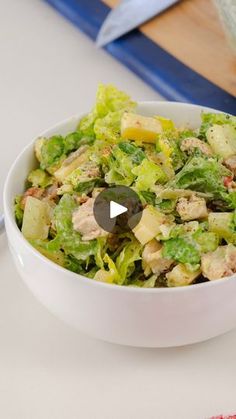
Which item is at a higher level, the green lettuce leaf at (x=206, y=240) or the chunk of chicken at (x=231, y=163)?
the chunk of chicken at (x=231, y=163)

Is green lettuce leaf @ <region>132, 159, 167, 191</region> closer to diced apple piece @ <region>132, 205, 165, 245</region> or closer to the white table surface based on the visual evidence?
diced apple piece @ <region>132, 205, 165, 245</region>

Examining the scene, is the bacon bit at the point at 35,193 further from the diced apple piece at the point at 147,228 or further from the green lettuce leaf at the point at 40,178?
the diced apple piece at the point at 147,228

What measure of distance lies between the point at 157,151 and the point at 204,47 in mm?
685

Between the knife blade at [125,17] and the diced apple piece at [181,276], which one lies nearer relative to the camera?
the diced apple piece at [181,276]

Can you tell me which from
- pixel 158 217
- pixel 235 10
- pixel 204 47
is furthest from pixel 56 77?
pixel 158 217

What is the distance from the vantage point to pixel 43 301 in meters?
1.25

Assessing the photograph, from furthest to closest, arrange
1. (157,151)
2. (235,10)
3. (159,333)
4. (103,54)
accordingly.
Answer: (103,54), (235,10), (157,151), (159,333)

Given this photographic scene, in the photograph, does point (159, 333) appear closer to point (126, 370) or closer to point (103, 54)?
point (126, 370)

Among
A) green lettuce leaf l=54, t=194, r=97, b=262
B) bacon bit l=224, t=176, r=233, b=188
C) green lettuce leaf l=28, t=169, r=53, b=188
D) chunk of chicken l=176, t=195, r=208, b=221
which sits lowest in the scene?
green lettuce leaf l=28, t=169, r=53, b=188

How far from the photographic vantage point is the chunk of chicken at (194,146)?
132 centimetres

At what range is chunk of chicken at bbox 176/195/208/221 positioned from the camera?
1.21m

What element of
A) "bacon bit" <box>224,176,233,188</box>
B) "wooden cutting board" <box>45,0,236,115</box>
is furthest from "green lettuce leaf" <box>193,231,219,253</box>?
"wooden cutting board" <box>45,0,236,115</box>

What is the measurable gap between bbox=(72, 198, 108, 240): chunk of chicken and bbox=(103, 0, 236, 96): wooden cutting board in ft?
2.35

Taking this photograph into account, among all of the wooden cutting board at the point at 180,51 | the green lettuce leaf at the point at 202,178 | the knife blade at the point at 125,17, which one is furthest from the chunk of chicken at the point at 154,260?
the knife blade at the point at 125,17
